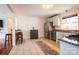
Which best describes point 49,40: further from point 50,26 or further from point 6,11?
point 6,11

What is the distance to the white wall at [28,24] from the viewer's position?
7.11 ft

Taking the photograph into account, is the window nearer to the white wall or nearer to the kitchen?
the kitchen

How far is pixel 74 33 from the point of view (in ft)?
6.31

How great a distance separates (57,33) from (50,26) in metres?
0.26

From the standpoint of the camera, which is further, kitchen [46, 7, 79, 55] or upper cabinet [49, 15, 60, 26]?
upper cabinet [49, 15, 60, 26]

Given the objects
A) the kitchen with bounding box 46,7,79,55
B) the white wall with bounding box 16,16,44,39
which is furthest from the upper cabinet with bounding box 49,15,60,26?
the white wall with bounding box 16,16,44,39

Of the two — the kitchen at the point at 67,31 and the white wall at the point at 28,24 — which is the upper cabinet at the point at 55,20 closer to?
the kitchen at the point at 67,31

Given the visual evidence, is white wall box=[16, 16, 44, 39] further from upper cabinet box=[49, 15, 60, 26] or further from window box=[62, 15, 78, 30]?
window box=[62, 15, 78, 30]

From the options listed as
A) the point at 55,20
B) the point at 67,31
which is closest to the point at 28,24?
the point at 55,20

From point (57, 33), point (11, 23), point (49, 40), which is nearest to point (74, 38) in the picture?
point (57, 33)

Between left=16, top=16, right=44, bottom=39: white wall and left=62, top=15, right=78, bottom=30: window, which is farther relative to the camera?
left=16, top=16, right=44, bottom=39: white wall

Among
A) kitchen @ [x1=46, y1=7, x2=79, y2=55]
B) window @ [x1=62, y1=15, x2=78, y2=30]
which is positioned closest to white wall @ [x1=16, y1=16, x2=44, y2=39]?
kitchen @ [x1=46, y1=7, x2=79, y2=55]

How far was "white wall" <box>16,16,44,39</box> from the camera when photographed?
217 centimetres

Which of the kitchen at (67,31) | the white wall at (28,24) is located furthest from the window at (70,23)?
the white wall at (28,24)
